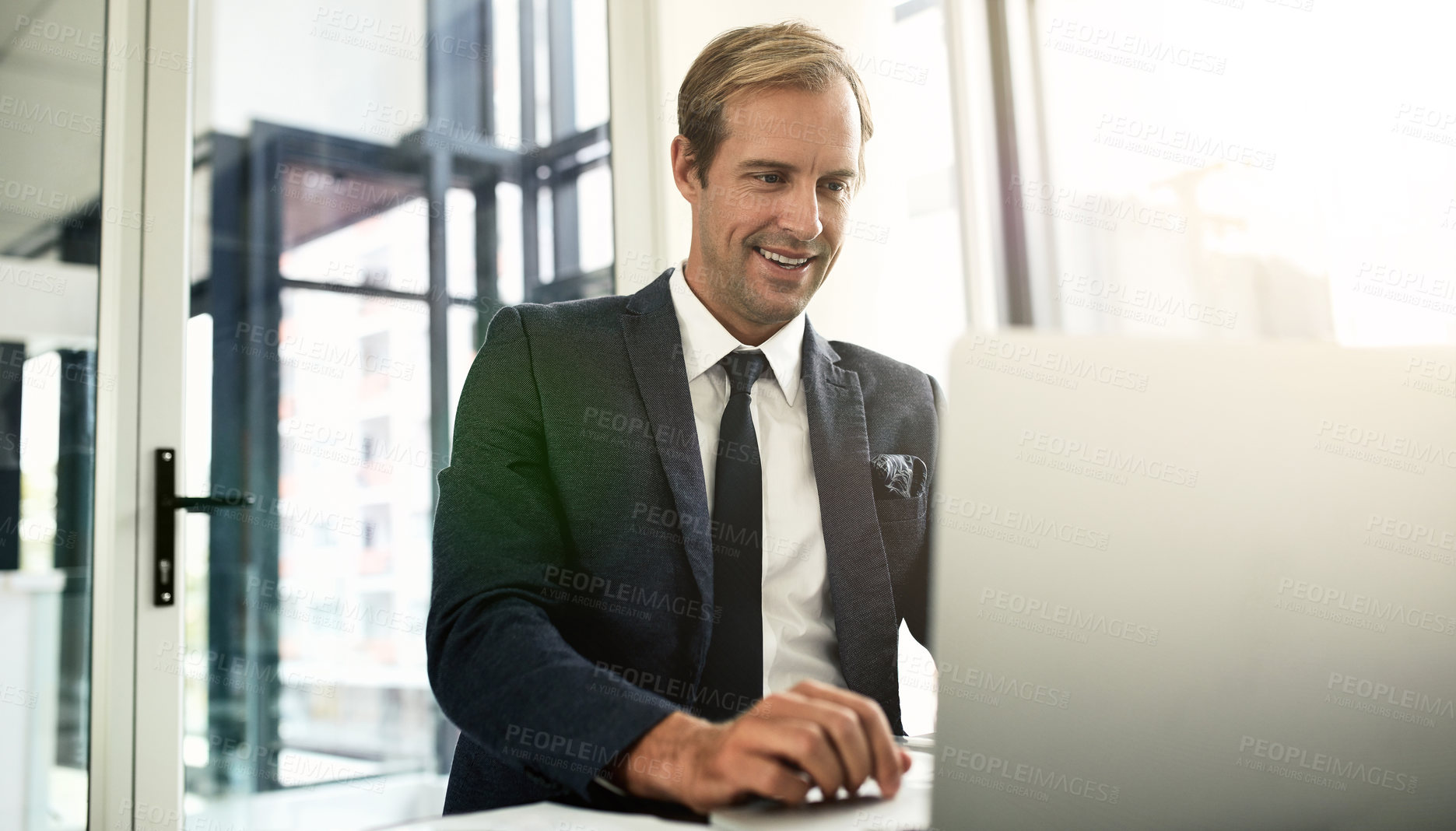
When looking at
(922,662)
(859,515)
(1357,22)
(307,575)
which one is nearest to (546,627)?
(859,515)

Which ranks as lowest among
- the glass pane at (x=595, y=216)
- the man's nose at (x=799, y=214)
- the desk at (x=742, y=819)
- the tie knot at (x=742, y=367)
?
the desk at (x=742, y=819)

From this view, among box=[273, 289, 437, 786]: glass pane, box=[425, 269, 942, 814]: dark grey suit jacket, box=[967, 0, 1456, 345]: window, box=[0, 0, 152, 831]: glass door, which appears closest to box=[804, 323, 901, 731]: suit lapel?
box=[425, 269, 942, 814]: dark grey suit jacket

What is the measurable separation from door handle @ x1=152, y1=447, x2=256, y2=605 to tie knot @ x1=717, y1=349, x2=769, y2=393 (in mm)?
1208

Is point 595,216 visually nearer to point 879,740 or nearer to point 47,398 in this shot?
point 47,398

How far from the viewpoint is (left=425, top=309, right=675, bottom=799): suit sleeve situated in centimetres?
77

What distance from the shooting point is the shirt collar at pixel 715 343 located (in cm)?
129

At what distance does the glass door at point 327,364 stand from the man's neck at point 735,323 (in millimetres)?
1095

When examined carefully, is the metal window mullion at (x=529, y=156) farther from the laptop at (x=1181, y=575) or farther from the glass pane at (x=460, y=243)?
the laptop at (x=1181, y=575)

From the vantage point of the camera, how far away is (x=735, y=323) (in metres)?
1.40

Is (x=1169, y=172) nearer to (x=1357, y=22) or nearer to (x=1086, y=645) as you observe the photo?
(x=1357, y=22)

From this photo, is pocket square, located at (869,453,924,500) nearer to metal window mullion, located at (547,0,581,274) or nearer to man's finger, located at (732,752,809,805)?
man's finger, located at (732,752,809,805)

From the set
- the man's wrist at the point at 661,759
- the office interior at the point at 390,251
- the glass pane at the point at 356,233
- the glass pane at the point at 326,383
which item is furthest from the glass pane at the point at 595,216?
the man's wrist at the point at 661,759

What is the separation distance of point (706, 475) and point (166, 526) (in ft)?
3.99

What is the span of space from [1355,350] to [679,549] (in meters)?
0.74
